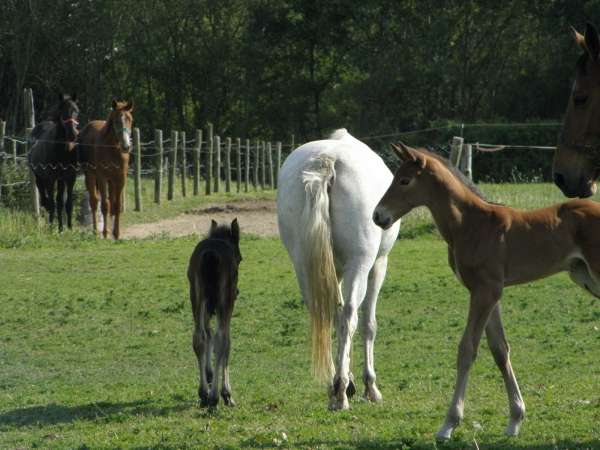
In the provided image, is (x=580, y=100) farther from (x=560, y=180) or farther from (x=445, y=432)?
(x=445, y=432)

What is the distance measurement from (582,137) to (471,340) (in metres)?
1.36

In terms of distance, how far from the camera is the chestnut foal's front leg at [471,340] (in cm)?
631

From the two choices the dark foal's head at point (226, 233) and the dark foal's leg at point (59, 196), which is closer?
the dark foal's head at point (226, 233)

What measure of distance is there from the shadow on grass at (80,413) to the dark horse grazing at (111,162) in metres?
11.6

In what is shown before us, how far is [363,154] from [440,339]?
3.05 metres

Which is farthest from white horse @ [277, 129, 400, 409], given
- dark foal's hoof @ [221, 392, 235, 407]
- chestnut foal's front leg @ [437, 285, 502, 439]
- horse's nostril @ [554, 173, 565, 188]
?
horse's nostril @ [554, 173, 565, 188]

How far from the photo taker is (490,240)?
259 inches

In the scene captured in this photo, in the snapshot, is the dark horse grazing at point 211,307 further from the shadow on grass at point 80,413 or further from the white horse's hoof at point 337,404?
the white horse's hoof at point 337,404

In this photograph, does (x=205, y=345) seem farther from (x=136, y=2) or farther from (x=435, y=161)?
(x=136, y=2)

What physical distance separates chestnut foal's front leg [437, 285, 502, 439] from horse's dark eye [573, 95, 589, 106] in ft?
3.84

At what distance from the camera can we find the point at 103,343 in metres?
11.2

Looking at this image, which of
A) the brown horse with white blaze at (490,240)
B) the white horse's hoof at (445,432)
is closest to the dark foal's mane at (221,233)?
the brown horse with white blaze at (490,240)

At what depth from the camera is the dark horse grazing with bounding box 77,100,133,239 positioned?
1966cm

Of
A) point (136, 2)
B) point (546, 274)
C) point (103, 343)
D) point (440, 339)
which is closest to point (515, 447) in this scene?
point (546, 274)
